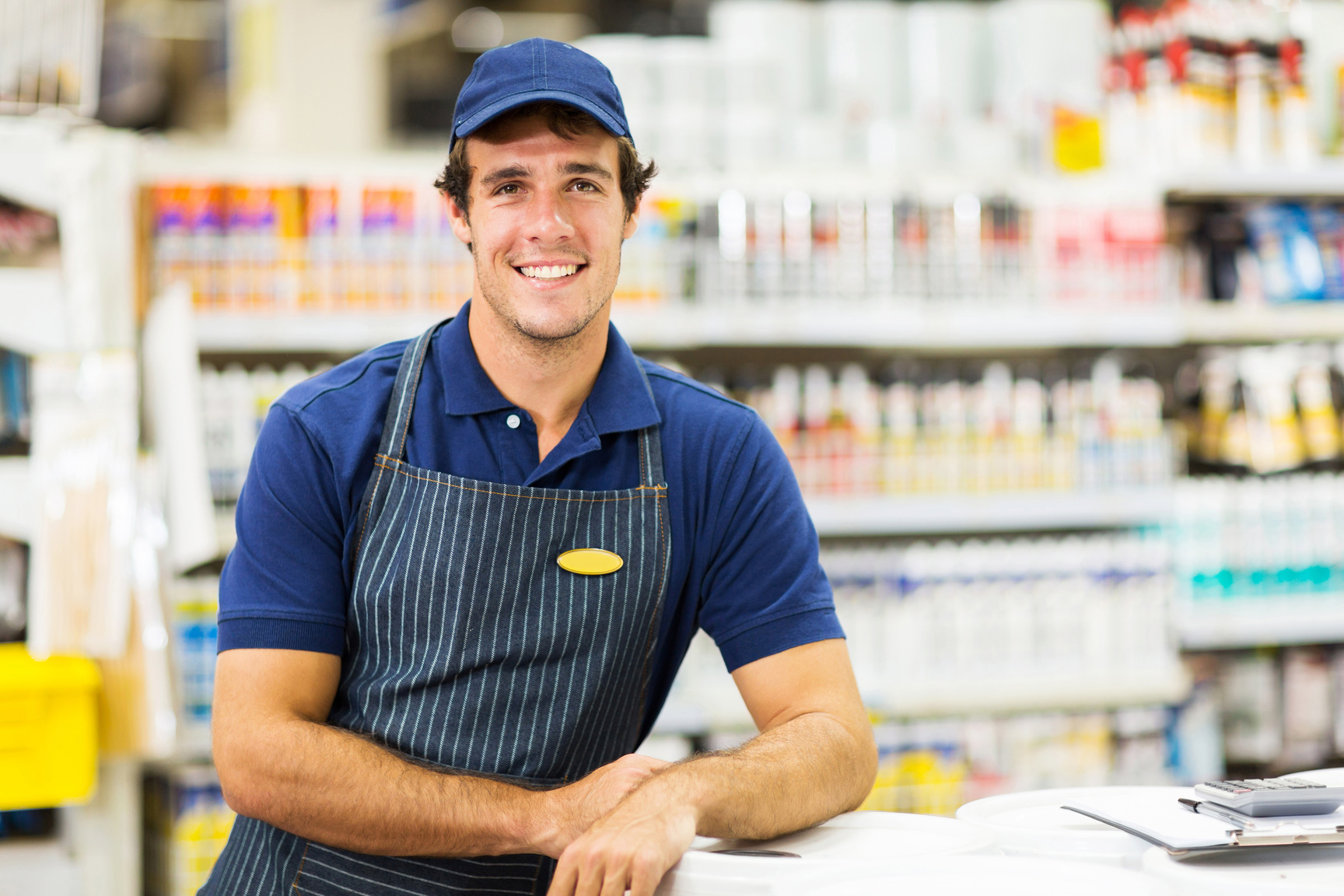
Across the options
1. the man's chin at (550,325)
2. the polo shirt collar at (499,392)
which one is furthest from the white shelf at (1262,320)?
the man's chin at (550,325)

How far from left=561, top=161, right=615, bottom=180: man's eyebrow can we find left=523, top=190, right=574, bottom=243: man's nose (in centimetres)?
4

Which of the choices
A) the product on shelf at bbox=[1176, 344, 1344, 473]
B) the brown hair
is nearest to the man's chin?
the brown hair

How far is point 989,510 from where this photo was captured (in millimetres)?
3322

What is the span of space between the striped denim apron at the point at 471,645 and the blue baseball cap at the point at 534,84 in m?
0.42

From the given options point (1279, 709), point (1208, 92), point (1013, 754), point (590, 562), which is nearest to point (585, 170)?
point (590, 562)

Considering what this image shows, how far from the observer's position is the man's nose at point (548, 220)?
1555 millimetres

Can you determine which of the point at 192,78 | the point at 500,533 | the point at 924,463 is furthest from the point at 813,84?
the point at 192,78

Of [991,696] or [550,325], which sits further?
[991,696]

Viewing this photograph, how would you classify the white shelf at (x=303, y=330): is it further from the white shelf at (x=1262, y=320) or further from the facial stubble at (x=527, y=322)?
the white shelf at (x=1262, y=320)

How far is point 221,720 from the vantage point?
1425 mm

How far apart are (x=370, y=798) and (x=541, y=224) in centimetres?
75

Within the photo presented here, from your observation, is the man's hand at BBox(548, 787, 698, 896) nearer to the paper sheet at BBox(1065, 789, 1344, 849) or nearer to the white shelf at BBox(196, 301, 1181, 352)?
the paper sheet at BBox(1065, 789, 1344, 849)

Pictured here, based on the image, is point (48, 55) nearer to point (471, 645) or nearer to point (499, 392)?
point (499, 392)

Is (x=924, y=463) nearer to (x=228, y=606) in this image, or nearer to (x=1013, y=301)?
(x=1013, y=301)
